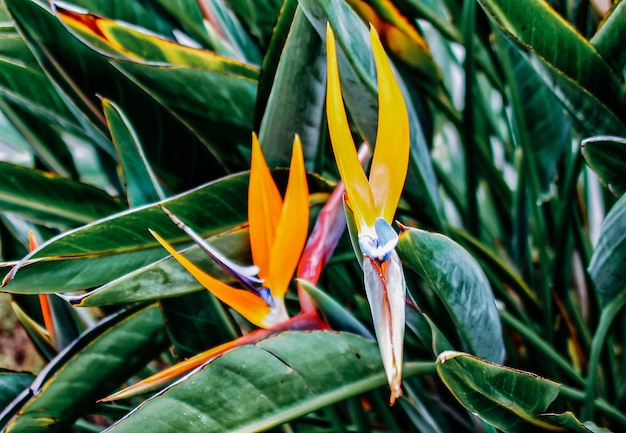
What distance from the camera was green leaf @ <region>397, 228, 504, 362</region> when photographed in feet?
1.28

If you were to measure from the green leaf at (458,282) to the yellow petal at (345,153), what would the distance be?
0.13 ft

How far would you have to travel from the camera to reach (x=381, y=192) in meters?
0.36

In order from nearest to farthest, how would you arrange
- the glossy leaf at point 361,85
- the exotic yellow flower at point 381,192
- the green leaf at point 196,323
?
1. the exotic yellow flower at point 381,192
2. the glossy leaf at point 361,85
3. the green leaf at point 196,323

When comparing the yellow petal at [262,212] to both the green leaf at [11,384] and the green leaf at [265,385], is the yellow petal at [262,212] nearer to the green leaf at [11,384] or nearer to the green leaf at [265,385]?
the green leaf at [265,385]

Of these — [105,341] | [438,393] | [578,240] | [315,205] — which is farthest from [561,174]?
[105,341]

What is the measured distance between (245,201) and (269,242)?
7cm

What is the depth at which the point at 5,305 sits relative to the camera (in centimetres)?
138

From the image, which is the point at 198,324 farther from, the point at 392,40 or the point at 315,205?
the point at 392,40

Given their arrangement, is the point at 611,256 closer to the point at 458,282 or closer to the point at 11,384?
→ the point at 458,282

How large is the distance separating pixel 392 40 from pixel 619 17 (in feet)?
0.63

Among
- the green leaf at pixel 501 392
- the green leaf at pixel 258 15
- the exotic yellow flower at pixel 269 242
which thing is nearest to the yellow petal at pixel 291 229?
the exotic yellow flower at pixel 269 242

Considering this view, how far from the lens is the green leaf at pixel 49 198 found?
23.1 inches

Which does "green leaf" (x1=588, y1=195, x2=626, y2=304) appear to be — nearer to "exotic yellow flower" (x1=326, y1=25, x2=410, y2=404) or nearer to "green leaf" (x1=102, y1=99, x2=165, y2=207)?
"exotic yellow flower" (x1=326, y1=25, x2=410, y2=404)

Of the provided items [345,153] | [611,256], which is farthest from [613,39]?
[345,153]
